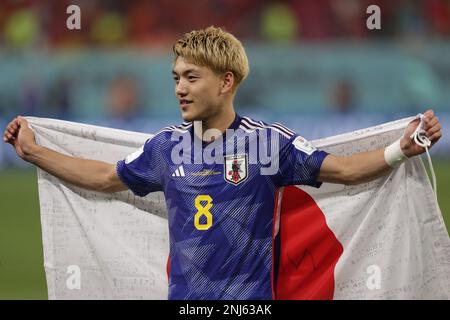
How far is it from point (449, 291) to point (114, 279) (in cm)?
189

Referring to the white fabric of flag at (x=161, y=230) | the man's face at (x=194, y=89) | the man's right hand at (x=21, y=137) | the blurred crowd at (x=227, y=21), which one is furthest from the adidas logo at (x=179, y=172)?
the blurred crowd at (x=227, y=21)

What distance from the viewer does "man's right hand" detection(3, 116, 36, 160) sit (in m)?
5.39

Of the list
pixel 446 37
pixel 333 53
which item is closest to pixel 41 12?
pixel 333 53

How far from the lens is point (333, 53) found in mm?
17094

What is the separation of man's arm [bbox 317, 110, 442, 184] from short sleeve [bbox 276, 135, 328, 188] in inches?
1.7

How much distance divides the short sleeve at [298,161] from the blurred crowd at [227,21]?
13.3 metres

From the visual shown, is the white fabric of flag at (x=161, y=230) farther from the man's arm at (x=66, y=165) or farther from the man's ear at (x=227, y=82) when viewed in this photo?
the man's ear at (x=227, y=82)

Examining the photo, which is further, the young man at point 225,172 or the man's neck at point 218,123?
the man's neck at point 218,123

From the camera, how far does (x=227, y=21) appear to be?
60.9 feet

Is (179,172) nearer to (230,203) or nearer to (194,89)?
(230,203)

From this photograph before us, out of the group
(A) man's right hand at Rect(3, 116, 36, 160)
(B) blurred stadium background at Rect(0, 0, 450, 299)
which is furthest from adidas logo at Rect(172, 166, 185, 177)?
(B) blurred stadium background at Rect(0, 0, 450, 299)

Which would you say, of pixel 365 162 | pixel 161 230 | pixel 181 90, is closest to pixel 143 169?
pixel 181 90

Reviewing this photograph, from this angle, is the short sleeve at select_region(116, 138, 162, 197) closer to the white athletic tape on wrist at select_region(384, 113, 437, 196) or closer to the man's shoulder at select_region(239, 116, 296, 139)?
the man's shoulder at select_region(239, 116, 296, 139)

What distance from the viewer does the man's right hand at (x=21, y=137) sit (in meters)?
5.39
